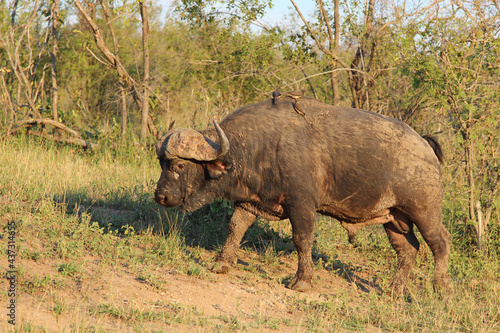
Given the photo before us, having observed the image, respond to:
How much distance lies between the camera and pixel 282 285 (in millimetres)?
5504

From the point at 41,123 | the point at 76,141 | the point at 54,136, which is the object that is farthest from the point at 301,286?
the point at 41,123

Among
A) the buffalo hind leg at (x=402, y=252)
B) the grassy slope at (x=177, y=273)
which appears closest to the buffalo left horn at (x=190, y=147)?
the grassy slope at (x=177, y=273)

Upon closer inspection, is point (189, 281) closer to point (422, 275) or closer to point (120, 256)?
Answer: point (120, 256)

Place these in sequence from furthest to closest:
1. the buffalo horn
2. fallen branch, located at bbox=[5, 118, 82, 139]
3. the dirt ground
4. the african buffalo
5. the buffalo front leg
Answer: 1. fallen branch, located at bbox=[5, 118, 82, 139]
2. the buffalo front leg
3. the african buffalo
4. the buffalo horn
5. the dirt ground

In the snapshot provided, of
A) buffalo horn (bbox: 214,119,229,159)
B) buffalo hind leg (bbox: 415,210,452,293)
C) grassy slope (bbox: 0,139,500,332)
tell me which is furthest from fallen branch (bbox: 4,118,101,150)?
buffalo hind leg (bbox: 415,210,452,293)

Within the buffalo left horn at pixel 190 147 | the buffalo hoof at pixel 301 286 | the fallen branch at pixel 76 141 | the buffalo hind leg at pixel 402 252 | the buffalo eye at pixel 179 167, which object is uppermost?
the buffalo left horn at pixel 190 147

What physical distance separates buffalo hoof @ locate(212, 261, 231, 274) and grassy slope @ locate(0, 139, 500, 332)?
8cm

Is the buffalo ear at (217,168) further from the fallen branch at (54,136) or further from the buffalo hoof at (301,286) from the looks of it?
the fallen branch at (54,136)

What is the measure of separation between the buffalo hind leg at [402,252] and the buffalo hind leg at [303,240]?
1.03 m

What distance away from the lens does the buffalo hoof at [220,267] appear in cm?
561

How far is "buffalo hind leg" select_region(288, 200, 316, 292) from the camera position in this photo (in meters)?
5.33

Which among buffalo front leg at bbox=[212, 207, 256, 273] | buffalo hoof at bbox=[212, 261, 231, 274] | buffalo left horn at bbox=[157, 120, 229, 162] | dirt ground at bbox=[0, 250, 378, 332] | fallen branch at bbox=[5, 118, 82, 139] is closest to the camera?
dirt ground at bbox=[0, 250, 378, 332]

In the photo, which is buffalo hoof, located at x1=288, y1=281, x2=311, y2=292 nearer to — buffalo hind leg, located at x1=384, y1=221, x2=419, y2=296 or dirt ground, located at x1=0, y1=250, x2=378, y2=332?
dirt ground, located at x1=0, y1=250, x2=378, y2=332

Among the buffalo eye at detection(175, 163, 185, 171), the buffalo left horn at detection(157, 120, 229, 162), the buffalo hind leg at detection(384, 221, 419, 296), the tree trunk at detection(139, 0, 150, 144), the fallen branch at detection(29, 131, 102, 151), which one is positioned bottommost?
the buffalo hind leg at detection(384, 221, 419, 296)
